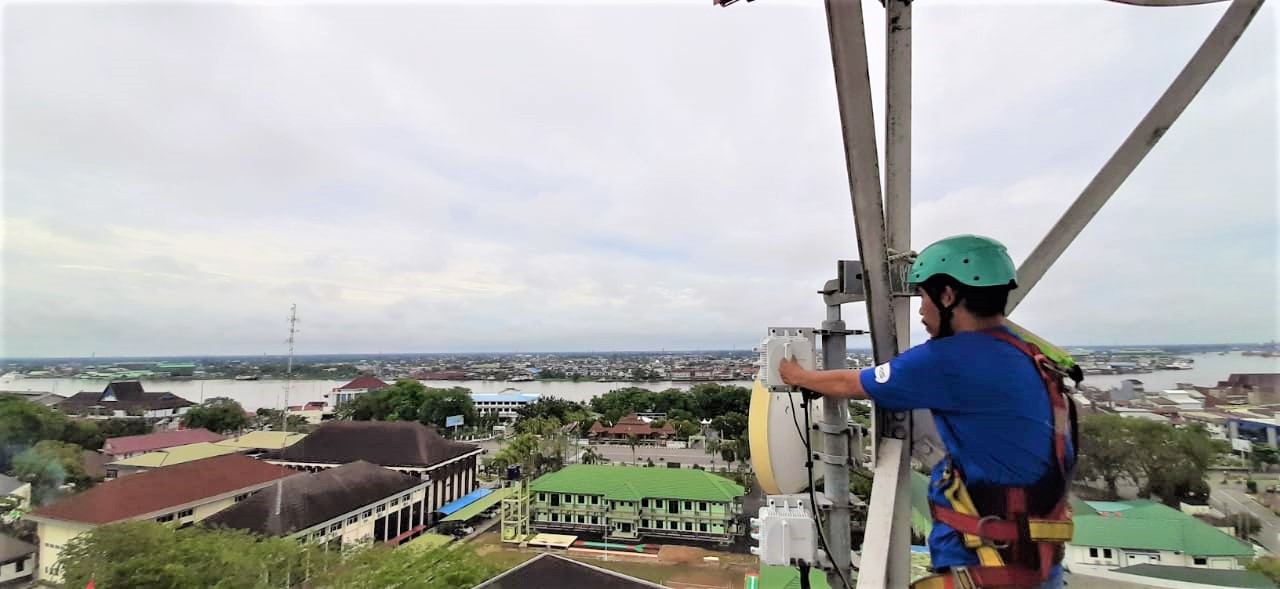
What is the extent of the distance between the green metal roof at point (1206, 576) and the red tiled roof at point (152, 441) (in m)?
21.8

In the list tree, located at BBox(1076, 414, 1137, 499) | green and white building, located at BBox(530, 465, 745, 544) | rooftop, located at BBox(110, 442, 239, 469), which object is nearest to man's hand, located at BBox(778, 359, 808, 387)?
tree, located at BBox(1076, 414, 1137, 499)

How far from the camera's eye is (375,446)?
13148 mm

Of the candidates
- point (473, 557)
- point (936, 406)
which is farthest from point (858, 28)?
point (473, 557)

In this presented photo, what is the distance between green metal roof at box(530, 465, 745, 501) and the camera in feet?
31.9

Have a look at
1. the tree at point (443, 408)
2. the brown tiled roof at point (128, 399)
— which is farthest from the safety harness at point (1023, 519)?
the brown tiled roof at point (128, 399)

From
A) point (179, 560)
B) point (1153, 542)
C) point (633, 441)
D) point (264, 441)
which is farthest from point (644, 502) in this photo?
point (264, 441)

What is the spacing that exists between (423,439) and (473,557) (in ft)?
25.0

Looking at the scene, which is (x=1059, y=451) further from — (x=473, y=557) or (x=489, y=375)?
(x=489, y=375)

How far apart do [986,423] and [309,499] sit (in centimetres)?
1079

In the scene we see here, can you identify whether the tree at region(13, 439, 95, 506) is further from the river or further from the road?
the road

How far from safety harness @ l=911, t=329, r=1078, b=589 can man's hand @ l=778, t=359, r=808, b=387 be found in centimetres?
27

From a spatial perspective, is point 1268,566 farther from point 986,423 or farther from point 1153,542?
point 986,423

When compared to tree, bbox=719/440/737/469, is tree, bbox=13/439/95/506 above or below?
above

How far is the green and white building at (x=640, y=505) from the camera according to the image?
31.1 ft
